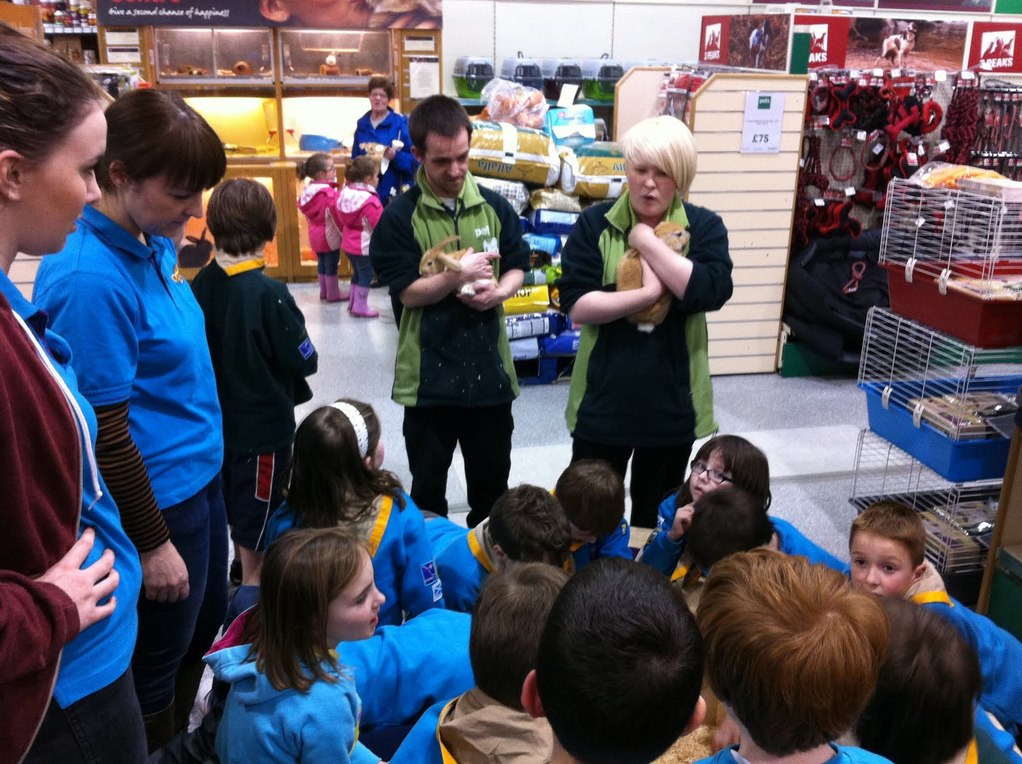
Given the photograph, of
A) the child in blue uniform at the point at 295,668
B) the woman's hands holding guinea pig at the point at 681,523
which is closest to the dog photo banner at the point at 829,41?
the woman's hands holding guinea pig at the point at 681,523

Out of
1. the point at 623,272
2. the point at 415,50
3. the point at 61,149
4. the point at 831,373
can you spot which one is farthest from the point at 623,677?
the point at 415,50

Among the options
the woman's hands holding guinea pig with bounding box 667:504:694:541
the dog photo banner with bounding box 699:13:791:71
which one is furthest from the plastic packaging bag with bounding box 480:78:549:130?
the woman's hands holding guinea pig with bounding box 667:504:694:541

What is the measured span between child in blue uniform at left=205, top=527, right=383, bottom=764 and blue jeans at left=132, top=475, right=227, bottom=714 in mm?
212

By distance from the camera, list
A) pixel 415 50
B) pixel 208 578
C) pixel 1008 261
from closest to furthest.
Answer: pixel 208 578 → pixel 1008 261 → pixel 415 50

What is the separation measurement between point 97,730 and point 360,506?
1.03 metres

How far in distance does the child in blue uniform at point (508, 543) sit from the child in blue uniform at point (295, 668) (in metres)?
0.55

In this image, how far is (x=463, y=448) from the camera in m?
2.92

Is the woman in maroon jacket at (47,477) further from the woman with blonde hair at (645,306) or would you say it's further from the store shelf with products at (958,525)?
the store shelf with products at (958,525)

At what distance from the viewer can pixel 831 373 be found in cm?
555

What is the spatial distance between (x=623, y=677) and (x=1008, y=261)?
2.76 meters

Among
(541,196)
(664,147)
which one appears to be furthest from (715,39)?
(664,147)

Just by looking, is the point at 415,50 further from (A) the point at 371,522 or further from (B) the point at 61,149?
(B) the point at 61,149

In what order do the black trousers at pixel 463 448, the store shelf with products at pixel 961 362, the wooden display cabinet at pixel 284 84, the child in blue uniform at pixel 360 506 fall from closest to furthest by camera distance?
the child in blue uniform at pixel 360 506 → the black trousers at pixel 463 448 → the store shelf with products at pixel 961 362 → the wooden display cabinet at pixel 284 84

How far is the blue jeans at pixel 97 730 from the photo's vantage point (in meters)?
1.12
